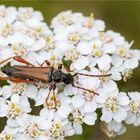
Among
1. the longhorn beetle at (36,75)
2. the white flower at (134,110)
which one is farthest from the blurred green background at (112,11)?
the longhorn beetle at (36,75)

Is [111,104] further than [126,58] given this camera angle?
No

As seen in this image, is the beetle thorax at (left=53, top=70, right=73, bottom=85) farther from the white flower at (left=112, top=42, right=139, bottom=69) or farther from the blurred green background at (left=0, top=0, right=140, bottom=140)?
the blurred green background at (left=0, top=0, right=140, bottom=140)

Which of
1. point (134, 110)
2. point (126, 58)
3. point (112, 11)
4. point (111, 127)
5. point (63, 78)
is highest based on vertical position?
point (112, 11)

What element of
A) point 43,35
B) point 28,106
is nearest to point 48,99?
point 28,106

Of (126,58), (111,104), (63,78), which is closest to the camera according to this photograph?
(111,104)

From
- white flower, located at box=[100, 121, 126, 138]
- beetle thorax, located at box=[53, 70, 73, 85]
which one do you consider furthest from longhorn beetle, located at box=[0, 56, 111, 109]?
white flower, located at box=[100, 121, 126, 138]

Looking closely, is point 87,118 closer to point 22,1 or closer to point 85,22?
point 85,22

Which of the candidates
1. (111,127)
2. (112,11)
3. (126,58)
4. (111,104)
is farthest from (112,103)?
(112,11)

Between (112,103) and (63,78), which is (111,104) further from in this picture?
(63,78)

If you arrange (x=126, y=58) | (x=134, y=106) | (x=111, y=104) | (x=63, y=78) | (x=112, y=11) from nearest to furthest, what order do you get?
(x=111, y=104), (x=63, y=78), (x=134, y=106), (x=126, y=58), (x=112, y=11)

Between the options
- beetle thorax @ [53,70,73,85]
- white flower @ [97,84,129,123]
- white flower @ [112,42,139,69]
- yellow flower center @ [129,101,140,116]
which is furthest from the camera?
white flower @ [112,42,139,69]

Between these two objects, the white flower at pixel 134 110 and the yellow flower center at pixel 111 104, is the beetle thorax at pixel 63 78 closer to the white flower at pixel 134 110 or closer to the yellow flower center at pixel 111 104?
the yellow flower center at pixel 111 104
